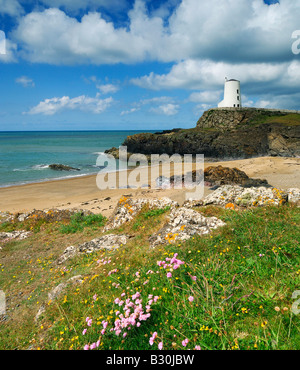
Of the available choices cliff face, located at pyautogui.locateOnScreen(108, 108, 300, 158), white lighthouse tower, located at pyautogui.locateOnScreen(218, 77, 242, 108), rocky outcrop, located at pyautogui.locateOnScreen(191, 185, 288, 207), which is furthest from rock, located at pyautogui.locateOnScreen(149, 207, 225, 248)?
white lighthouse tower, located at pyautogui.locateOnScreen(218, 77, 242, 108)

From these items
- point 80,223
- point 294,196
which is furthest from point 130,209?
point 294,196

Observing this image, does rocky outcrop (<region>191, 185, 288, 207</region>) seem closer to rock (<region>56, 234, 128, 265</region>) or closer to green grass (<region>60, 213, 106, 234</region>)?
rock (<region>56, 234, 128, 265</region>)

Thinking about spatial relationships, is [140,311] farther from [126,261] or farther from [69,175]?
[69,175]

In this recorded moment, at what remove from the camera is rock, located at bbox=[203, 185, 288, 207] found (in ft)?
24.0

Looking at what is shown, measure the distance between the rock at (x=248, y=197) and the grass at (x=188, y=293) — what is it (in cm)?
91

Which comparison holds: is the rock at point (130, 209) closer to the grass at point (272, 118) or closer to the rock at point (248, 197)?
the rock at point (248, 197)

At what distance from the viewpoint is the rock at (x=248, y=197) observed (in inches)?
288

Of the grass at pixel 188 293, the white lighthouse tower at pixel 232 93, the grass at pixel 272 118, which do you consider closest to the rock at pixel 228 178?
the grass at pixel 188 293

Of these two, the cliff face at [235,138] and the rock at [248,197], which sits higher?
the cliff face at [235,138]

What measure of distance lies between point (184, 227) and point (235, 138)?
45386 mm

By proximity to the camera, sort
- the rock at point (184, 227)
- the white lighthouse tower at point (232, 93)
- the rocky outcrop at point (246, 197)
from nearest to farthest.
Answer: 1. the rock at point (184, 227)
2. the rocky outcrop at point (246, 197)
3. the white lighthouse tower at point (232, 93)

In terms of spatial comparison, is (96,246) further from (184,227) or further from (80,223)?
(80,223)

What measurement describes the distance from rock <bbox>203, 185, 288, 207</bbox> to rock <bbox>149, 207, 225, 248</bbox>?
6.35ft
